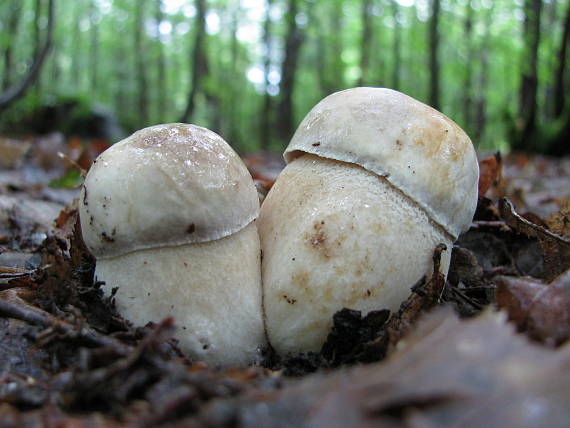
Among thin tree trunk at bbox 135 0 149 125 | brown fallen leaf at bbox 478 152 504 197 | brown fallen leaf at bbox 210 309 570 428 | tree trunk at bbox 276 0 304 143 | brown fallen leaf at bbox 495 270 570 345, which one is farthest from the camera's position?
thin tree trunk at bbox 135 0 149 125

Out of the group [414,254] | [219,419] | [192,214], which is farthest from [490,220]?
A: [219,419]

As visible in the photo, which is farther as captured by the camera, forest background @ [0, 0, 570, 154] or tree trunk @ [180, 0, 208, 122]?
forest background @ [0, 0, 570, 154]

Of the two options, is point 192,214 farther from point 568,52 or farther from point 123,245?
point 568,52

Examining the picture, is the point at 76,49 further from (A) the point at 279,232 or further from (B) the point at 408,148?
(B) the point at 408,148

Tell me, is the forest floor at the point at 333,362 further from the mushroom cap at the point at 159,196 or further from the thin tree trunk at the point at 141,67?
the thin tree trunk at the point at 141,67

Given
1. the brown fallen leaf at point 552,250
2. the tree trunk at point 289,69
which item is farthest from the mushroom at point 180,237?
the tree trunk at point 289,69

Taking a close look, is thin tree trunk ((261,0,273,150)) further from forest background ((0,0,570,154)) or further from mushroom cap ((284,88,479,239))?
mushroom cap ((284,88,479,239))

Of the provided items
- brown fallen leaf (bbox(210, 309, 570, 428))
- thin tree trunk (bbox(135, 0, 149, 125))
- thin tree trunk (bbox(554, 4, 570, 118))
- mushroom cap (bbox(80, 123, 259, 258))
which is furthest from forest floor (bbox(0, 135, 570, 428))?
thin tree trunk (bbox(135, 0, 149, 125))

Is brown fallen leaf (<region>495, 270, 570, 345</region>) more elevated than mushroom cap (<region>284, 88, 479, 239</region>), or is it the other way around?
mushroom cap (<region>284, 88, 479, 239</region>)

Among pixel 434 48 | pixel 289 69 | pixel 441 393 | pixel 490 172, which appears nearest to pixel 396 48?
pixel 289 69
